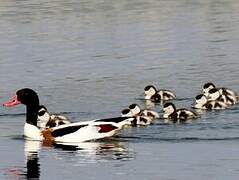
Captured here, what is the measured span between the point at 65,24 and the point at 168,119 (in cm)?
2001

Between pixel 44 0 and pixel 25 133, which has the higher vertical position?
pixel 44 0

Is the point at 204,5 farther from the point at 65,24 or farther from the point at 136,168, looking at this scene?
the point at 136,168

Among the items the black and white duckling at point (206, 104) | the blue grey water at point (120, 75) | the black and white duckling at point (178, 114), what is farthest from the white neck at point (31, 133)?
the black and white duckling at point (206, 104)

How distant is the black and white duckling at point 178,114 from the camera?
75.3 feet

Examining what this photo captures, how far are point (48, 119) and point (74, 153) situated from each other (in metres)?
3.27

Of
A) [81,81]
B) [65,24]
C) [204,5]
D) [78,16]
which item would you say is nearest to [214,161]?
[81,81]

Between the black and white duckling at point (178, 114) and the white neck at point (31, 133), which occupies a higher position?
the black and white duckling at point (178, 114)

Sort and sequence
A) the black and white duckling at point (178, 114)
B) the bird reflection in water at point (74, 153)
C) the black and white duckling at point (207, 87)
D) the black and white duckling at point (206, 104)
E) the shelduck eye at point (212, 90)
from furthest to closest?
the black and white duckling at point (207, 87), the shelduck eye at point (212, 90), the black and white duckling at point (206, 104), the black and white duckling at point (178, 114), the bird reflection in water at point (74, 153)

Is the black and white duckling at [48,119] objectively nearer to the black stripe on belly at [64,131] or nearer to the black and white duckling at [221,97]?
the black stripe on belly at [64,131]

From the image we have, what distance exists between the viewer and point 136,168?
18.3m

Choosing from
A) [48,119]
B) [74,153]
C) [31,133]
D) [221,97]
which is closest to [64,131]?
[31,133]

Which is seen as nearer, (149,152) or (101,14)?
(149,152)

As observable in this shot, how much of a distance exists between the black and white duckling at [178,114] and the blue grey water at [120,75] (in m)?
0.25

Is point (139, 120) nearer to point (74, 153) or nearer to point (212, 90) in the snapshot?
point (74, 153)
